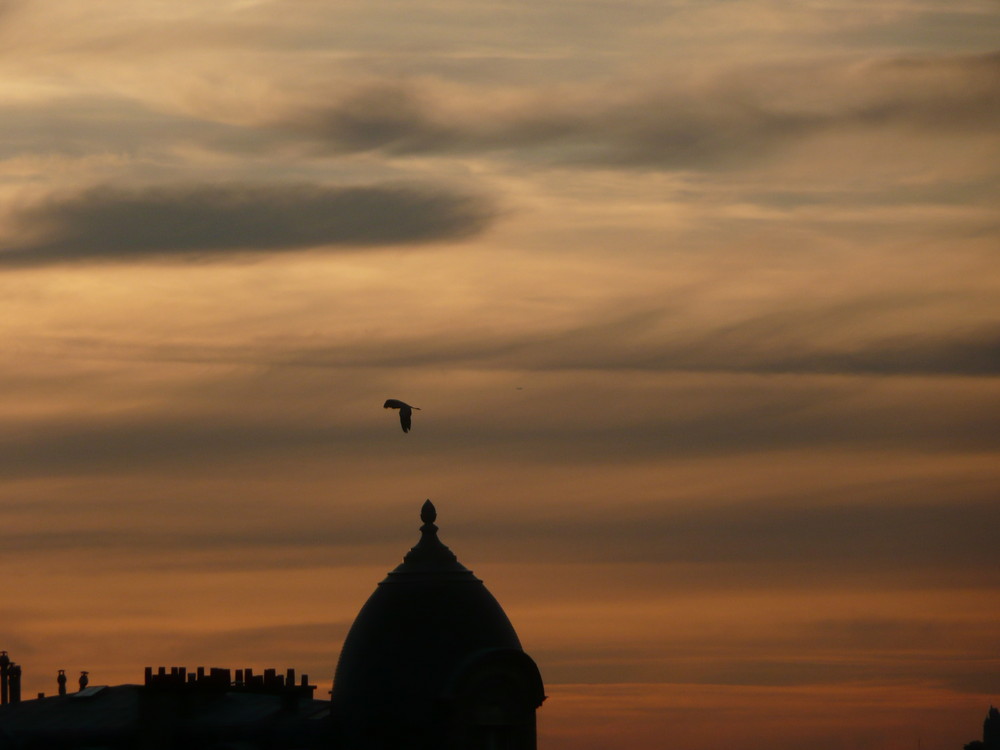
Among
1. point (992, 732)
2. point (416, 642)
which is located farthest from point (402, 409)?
point (992, 732)

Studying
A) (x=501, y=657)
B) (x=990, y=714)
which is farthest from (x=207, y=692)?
(x=990, y=714)

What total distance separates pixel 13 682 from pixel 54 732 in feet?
35.0

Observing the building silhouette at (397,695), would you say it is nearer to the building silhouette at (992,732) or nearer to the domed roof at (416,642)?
the domed roof at (416,642)

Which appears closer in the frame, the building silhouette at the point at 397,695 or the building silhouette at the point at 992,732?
the building silhouette at the point at 397,695

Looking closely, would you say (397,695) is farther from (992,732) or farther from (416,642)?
(992,732)

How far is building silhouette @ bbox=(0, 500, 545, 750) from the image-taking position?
50.2 m

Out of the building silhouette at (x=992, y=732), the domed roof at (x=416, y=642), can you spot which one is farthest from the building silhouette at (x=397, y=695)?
the building silhouette at (x=992, y=732)

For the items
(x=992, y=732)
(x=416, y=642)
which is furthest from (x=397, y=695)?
(x=992, y=732)

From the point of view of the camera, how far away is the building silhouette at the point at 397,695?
5025 cm

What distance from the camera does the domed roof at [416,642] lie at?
50344mm

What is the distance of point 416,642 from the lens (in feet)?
166

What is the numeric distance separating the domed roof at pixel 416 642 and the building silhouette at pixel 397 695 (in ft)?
0.08

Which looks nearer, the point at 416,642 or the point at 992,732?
the point at 416,642

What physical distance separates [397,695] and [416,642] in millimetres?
1271
